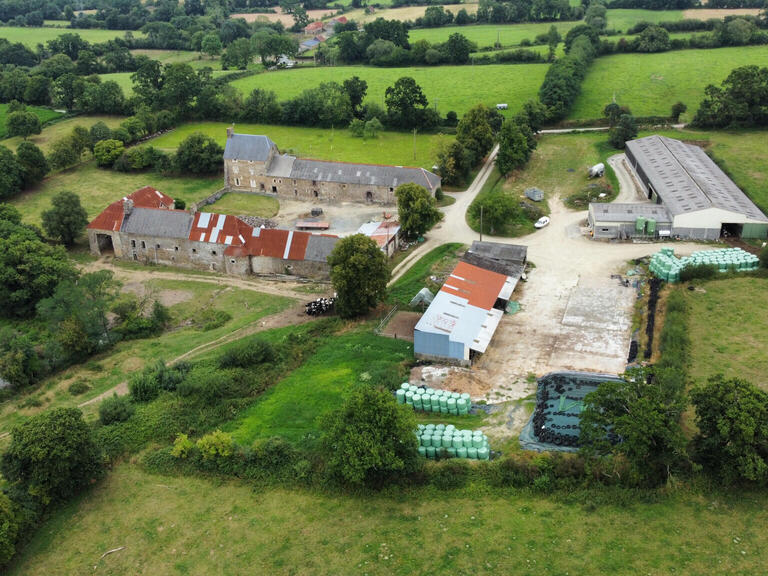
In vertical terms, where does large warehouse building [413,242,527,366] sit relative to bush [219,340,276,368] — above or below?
above

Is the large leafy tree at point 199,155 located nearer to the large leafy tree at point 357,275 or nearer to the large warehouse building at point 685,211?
the large leafy tree at point 357,275

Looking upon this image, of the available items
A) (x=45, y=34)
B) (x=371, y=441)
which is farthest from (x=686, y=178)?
(x=45, y=34)

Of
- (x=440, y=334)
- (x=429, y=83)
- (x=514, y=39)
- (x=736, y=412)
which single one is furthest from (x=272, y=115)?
(x=736, y=412)

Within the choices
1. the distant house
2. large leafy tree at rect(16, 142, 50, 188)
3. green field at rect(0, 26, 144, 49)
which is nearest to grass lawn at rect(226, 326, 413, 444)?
the distant house

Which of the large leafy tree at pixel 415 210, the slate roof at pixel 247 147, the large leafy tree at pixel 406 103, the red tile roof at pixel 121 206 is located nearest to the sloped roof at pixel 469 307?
the large leafy tree at pixel 415 210

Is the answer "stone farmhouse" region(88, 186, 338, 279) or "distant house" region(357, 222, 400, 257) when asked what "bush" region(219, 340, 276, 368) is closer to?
"stone farmhouse" region(88, 186, 338, 279)
